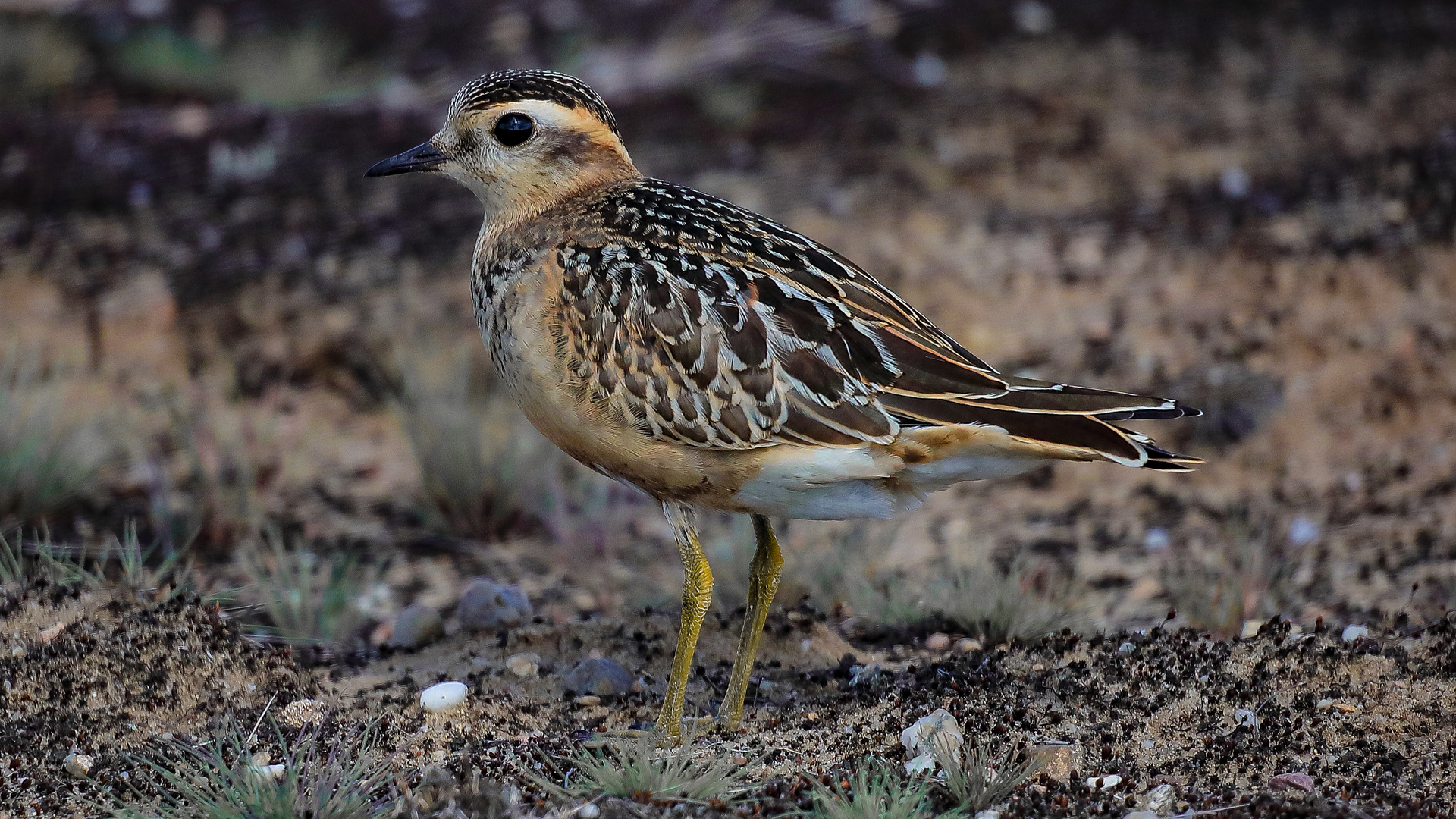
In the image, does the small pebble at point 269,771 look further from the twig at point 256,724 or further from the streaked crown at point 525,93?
the streaked crown at point 525,93

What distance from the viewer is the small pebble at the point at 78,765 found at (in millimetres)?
4863

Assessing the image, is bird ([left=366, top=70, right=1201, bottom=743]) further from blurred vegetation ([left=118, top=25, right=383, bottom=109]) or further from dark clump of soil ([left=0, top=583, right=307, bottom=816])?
blurred vegetation ([left=118, top=25, right=383, bottom=109])

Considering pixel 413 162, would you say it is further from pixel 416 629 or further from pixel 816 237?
pixel 816 237

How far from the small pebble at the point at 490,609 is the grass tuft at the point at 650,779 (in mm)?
1760

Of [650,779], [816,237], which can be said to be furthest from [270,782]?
[816,237]

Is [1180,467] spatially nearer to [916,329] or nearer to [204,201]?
[916,329]

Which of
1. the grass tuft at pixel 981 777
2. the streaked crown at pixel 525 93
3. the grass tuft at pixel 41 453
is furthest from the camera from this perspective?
the grass tuft at pixel 41 453

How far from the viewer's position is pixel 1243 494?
8086 millimetres

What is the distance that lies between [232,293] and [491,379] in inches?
71.5

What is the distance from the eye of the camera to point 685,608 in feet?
17.1

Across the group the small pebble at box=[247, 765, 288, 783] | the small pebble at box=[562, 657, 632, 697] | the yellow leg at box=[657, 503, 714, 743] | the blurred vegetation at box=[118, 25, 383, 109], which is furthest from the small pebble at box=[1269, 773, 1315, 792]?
the blurred vegetation at box=[118, 25, 383, 109]

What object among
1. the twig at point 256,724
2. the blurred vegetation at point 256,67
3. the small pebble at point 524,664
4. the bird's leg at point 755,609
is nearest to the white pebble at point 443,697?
the small pebble at point 524,664

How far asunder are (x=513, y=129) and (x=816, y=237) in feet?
14.9

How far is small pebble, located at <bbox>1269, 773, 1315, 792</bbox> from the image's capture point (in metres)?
4.50
